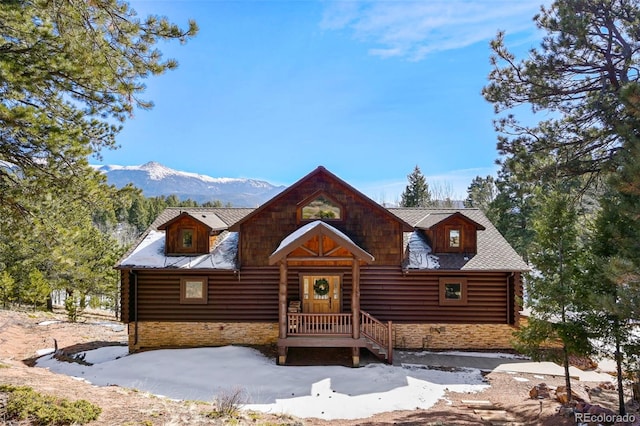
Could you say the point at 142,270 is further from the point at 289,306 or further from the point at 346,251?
the point at 346,251

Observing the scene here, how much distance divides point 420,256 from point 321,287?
451 centimetres

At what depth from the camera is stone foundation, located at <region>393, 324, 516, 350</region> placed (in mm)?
14797

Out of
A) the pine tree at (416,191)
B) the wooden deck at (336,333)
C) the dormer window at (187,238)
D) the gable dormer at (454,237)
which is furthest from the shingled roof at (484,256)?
the pine tree at (416,191)

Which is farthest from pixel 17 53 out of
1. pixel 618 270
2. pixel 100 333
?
pixel 100 333

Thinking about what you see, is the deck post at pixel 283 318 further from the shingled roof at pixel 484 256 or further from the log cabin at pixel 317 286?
the shingled roof at pixel 484 256

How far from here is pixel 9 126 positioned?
22.5 feet

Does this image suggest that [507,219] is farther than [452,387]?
Yes

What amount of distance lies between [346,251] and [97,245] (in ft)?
67.7

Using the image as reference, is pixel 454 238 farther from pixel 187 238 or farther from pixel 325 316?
pixel 187 238

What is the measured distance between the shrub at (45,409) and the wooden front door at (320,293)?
354 inches

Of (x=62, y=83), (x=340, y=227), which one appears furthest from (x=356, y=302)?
(x=62, y=83)

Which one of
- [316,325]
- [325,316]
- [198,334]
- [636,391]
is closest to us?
[636,391]

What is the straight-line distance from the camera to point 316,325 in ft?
43.3

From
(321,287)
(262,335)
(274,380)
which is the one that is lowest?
(274,380)
